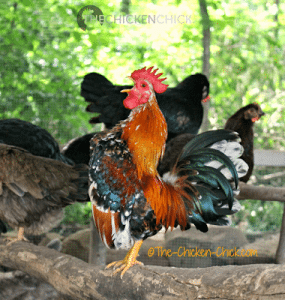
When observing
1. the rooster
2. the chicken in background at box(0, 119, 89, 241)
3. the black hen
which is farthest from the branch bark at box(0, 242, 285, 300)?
the black hen

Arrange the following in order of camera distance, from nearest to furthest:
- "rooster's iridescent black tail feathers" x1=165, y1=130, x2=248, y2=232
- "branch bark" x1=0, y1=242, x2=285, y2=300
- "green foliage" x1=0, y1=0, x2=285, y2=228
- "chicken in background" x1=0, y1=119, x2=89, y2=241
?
"branch bark" x1=0, y1=242, x2=285, y2=300
"rooster's iridescent black tail feathers" x1=165, y1=130, x2=248, y2=232
"chicken in background" x1=0, y1=119, x2=89, y2=241
"green foliage" x1=0, y1=0, x2=285, y2=228

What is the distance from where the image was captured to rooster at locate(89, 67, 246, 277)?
119 centimetres

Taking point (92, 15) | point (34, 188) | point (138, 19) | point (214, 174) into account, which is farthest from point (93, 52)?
point (214, 174)

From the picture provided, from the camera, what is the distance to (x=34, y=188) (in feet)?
5.50

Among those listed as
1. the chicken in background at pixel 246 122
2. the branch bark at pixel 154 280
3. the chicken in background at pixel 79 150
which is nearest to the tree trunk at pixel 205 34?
the chicken in background at pixel 246 122

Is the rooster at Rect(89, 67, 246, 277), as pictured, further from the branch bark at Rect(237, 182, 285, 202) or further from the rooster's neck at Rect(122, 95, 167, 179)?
the branch bark at Rect(237, 182, 285, 202)

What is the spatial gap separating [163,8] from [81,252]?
218 cm

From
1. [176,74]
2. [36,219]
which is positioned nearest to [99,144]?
[36,219]

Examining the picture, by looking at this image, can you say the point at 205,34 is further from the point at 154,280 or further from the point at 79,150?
the point at 154,280

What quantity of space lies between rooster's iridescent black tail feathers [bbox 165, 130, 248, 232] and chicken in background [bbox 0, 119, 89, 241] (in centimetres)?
67

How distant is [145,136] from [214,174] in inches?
13.1

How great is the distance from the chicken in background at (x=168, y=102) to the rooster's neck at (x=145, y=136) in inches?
37.2

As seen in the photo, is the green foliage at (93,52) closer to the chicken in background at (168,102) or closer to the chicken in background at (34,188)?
the chicken in background at (168,102)

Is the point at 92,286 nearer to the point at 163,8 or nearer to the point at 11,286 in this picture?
the point at 11,286
